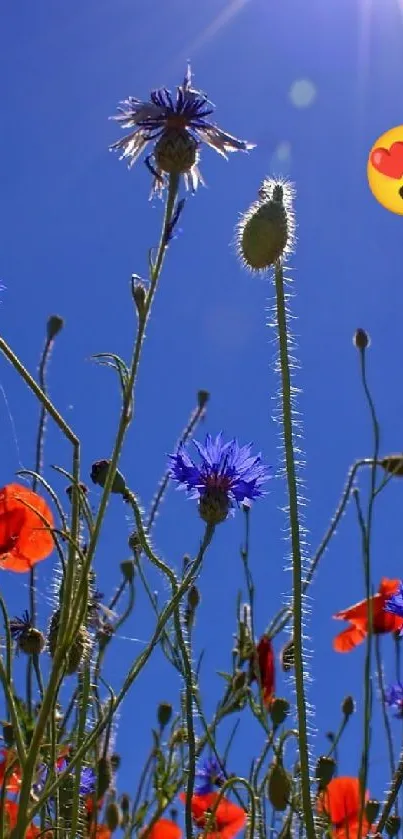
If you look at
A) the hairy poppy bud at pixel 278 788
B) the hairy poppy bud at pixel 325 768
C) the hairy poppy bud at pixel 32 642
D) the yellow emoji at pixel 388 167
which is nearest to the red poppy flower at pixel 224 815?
the hairy poppy bud at pixel 325 768

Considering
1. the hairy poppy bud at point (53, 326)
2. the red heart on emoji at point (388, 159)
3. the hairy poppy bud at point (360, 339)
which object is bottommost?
the hairy poppy bud at point (360, 339)

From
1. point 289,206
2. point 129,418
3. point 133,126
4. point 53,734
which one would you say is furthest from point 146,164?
point 53,734

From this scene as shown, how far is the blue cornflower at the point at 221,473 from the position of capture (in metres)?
1.18

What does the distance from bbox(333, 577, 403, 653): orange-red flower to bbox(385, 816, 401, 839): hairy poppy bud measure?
0.37 meters

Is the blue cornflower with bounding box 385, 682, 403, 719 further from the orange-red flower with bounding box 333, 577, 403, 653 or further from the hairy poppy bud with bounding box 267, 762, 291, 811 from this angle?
the hairy poppy bud with bounding box 267, 762, 291, 811

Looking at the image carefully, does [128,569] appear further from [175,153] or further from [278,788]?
[175,153]

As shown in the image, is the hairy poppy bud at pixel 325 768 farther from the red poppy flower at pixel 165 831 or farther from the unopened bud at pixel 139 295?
the unopened bud at pixel 139 295

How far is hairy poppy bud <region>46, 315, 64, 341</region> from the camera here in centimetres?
189

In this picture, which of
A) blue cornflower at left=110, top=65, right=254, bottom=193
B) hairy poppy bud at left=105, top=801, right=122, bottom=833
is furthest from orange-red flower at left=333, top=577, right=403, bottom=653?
blue cornflower at left=110, top=65, right=254, bottom=193

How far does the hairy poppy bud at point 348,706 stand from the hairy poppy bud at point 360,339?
679 mm

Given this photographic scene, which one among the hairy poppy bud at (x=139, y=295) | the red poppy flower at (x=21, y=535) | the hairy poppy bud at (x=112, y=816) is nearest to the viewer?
the hairy poppy bud at (x=139, y=295)

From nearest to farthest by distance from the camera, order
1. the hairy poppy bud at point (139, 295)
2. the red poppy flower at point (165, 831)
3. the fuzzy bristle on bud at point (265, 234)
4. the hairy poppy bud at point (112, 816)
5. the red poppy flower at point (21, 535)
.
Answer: the hairy poppy bud at point (139, 295) < the fuzzy bristle on bud at point (265, 234) < the red poppy flower at point (21, 535) < the hairy poppy bud at point (112, 816) < the red poppy flower at point (165, 831)

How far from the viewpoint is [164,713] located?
1860 millimetres

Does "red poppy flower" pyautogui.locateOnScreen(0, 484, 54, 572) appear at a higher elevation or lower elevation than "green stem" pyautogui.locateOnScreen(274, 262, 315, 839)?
higher
